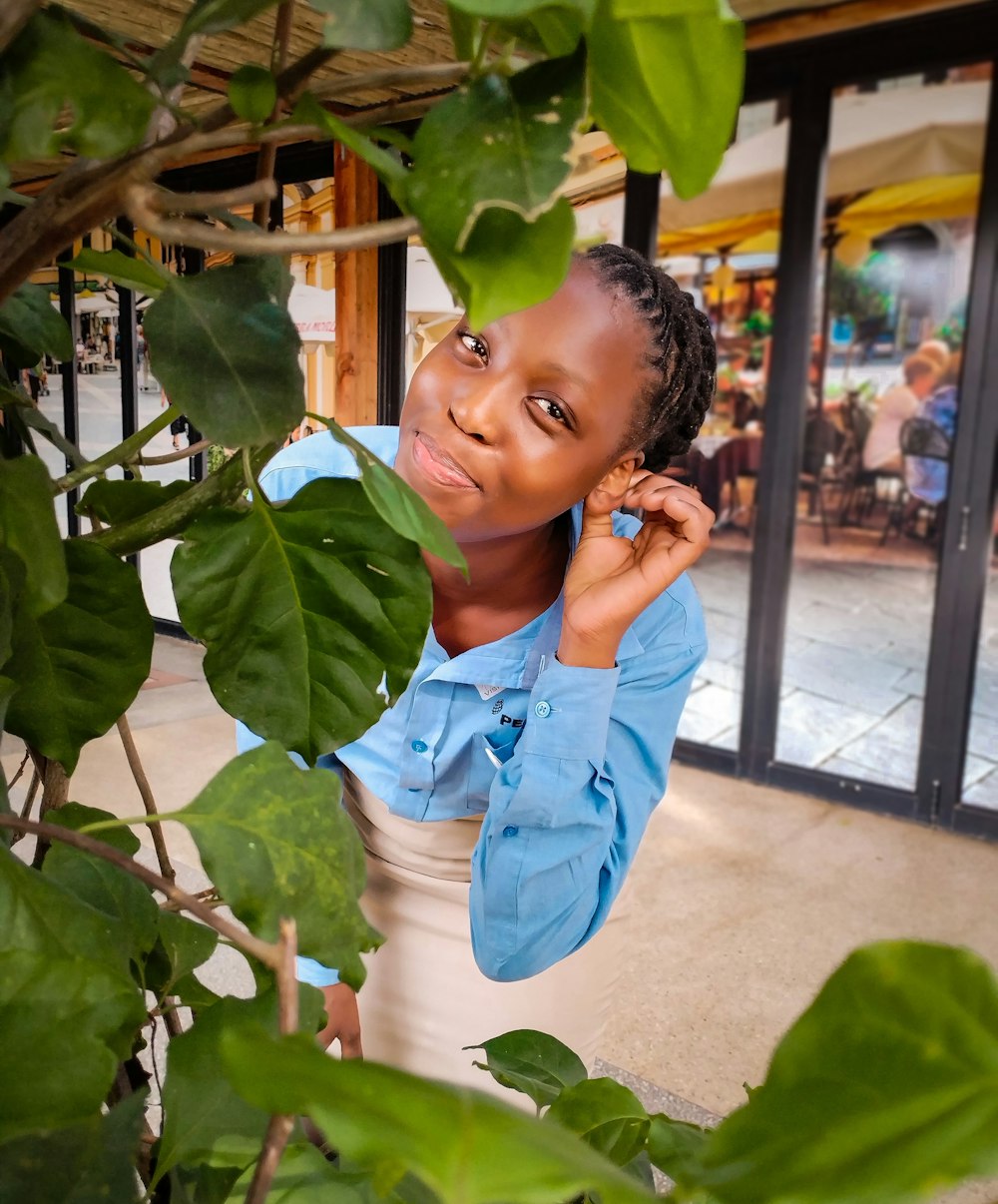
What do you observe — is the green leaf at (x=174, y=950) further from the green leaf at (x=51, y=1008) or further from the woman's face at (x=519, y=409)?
the woman's face at (x=519, y=409)

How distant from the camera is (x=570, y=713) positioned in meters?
1.05

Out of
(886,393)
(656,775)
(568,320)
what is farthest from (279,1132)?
(886,393)

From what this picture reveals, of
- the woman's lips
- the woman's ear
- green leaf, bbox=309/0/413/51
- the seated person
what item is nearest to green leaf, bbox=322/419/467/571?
green leaf, bbox=309/0/413/51

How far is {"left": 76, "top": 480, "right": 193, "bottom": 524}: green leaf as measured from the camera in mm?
388

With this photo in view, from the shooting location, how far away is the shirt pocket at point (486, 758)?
1215 mm

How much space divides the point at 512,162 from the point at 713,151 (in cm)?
5

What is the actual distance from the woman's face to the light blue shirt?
0.23 metres

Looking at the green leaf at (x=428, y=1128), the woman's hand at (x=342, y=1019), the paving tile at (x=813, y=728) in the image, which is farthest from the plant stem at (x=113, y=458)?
the paving tile at (x=813, y=728)

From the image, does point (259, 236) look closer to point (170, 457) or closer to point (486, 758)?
point (170, 457)

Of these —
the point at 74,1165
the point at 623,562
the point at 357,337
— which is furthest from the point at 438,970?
the point at 357,337

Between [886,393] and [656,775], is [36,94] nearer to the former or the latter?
[656,775]

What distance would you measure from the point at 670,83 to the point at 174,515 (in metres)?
0.24

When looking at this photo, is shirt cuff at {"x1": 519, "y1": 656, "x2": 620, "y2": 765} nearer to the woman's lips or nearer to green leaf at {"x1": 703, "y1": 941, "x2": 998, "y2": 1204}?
the woman's lips

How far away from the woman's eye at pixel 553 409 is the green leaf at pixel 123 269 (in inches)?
22.1
